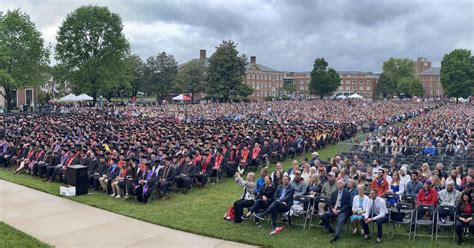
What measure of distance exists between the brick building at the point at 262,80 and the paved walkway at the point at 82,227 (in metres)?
105

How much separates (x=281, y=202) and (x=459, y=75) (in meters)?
92.3

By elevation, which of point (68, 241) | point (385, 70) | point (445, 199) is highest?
point (385, 70)

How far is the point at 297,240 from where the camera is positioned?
396 inches

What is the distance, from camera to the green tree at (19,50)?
172 ft

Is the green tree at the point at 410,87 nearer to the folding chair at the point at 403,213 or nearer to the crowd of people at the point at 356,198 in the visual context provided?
the crowd of people at the point at 356,198

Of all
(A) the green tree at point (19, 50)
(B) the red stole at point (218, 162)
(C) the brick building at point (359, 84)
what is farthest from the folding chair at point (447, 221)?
(C) the brick building at point (359, 84)

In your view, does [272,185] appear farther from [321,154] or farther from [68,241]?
[321,154]

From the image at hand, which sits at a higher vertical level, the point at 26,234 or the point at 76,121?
the point at 76,121

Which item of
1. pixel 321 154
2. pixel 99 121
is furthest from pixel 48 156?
pixel 99 121

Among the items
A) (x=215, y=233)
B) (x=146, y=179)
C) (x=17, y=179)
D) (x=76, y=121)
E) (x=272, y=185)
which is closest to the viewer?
(x=215, y=233)

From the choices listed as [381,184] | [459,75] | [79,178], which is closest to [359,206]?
[381,184]

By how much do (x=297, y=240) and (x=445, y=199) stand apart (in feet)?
12.3

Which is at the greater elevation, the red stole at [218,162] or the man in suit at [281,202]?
the red stole at [218,162]

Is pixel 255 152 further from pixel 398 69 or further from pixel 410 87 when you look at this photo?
pixel 398 69
